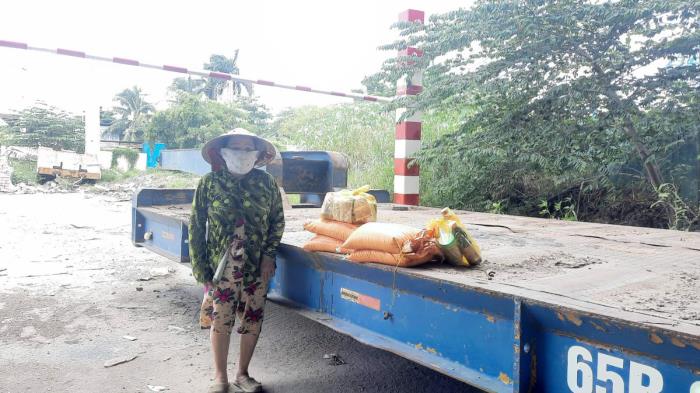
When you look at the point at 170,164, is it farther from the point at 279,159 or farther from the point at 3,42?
the point at 3,42

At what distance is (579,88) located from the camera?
5297 millimetres

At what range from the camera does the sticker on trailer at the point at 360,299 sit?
2.60m

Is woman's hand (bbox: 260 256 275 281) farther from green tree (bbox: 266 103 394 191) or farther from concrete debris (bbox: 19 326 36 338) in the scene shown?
green tree (bbox: 266 103 394 191)

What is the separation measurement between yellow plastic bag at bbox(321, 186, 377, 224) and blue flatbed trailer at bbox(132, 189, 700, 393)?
0.80ft

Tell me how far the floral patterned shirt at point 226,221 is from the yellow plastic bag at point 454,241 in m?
1.03

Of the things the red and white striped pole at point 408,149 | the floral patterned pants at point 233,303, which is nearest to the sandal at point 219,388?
the floral patterned pants at point 233,303

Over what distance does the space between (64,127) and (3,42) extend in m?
30.1

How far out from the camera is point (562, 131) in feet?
17.8

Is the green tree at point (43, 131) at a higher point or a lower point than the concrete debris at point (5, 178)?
higher

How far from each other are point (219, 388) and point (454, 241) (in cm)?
152

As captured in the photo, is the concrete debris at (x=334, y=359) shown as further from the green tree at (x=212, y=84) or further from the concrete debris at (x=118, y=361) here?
the green tree at (x=212, y=84)

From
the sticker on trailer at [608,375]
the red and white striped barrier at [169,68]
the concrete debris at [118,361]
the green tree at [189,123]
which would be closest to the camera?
the sticker on trailer at [608,375]

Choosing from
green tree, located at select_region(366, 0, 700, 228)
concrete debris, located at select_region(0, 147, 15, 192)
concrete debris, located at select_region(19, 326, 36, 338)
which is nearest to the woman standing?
concrete debris, located at select_region(19, 326, 36, 338)

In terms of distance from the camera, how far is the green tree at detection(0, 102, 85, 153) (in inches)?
1268
